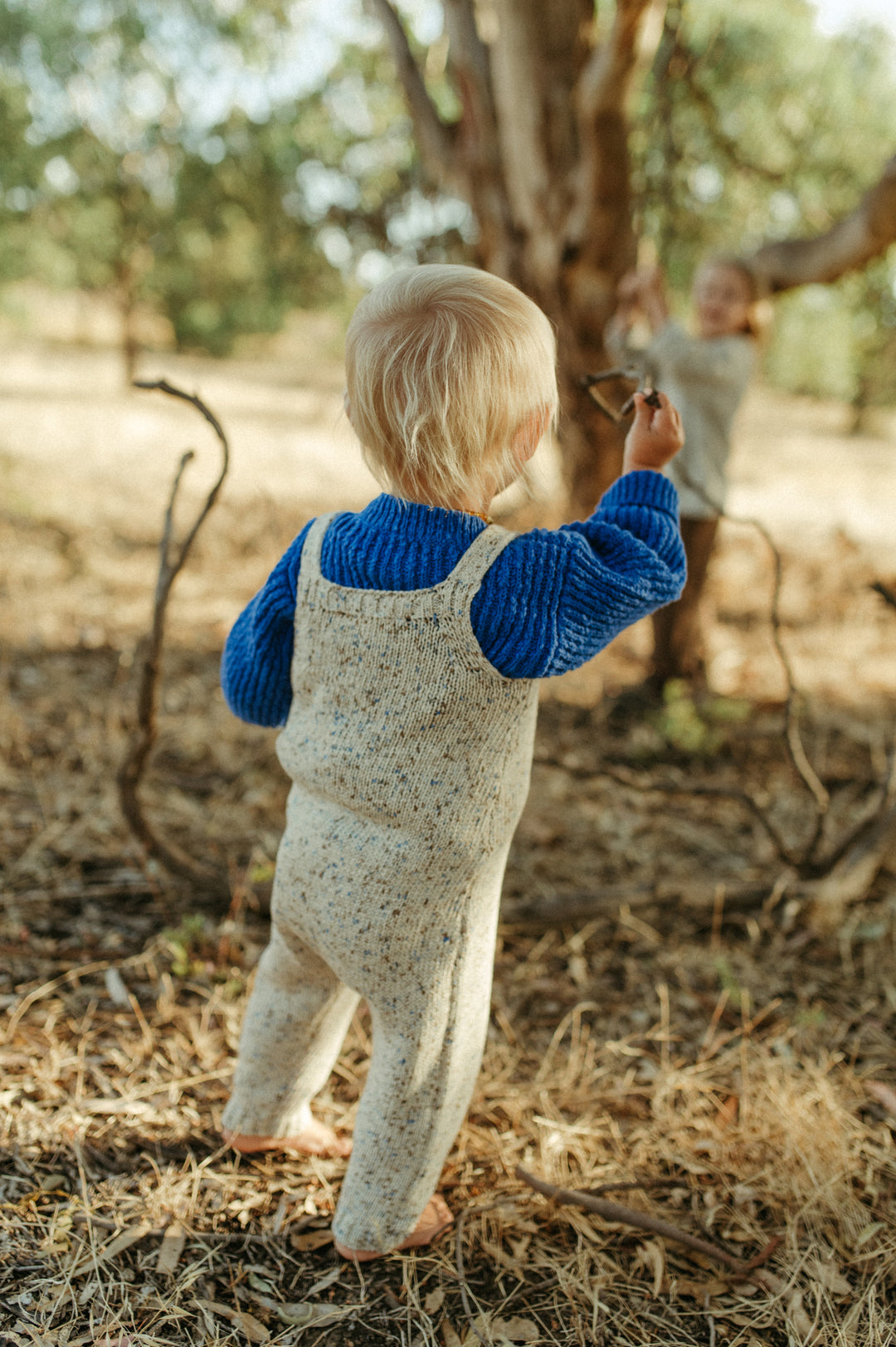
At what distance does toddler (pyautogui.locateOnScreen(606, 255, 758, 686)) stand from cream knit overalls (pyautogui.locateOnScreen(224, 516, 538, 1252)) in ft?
6.93

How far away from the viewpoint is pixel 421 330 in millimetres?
1173

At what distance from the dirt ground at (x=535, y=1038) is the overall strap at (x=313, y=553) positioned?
1.36 feet

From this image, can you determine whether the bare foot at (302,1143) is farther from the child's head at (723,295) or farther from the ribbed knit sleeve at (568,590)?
the child's head at (723,295)

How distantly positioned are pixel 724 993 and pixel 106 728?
8.04 feet

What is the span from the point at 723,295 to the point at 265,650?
2.90 meters

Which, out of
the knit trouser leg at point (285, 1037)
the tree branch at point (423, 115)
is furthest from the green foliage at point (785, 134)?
the knit trouser leg at point (285, 1037)

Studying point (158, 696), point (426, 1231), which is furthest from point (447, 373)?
point (426, 1231)

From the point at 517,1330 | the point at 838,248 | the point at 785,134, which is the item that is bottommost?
the point at 517,1330

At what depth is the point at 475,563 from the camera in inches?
47.9

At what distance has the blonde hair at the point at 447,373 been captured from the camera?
3.83 feet

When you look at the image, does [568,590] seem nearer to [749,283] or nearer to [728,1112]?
[728,1112]

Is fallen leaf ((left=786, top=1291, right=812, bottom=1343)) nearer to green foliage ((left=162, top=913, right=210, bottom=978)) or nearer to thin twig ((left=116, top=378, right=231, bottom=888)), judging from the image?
green foliage ((left=162, top=913, right=210, bottom=978))

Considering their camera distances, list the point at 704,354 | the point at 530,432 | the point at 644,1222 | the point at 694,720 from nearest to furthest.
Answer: the point at 530,432 → the point at 644,1222 → the point at 704,354 → the point at 694,720

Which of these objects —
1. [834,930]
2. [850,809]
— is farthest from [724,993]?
[850,809]
